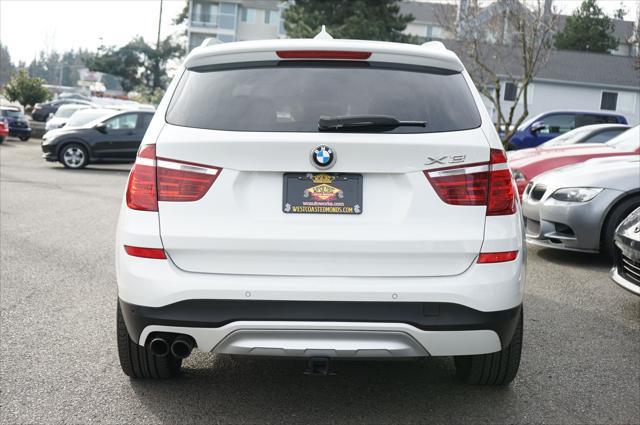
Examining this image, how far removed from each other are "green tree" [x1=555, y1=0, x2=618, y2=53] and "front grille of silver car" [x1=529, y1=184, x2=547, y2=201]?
2012 inches

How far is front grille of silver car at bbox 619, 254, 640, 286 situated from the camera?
18.6 feet

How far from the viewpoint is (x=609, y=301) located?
262 inches

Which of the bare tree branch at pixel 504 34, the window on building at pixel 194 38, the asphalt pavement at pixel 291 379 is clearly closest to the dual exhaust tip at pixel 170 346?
the asphalt pavement at pixel 291 379

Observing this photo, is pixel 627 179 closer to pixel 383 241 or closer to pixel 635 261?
pixel 635 261

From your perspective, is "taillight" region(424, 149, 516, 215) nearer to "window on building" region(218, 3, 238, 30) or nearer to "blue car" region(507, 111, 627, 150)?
"blue car" region(507, 111, 627, 150)

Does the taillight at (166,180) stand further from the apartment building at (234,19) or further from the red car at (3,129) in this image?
the apartment building at (234,19)

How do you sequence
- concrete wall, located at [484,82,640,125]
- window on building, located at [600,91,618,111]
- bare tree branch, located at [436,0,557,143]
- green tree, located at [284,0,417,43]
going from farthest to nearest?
window on building, located at [600,91,618,111] < concrete wall, located at [484,82,640,125] < green tree, located at [284,0,417,43] < bare tree branch, located at [436,0,557,143]

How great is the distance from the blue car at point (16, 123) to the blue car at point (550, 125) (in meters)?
20.4

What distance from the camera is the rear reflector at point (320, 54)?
368 cm

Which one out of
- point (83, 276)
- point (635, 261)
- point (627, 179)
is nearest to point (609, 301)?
point (635, 261)

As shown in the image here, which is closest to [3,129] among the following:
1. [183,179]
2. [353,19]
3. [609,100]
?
[353,19]

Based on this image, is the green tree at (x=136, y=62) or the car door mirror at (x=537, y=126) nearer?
the car door mirror at (x=537, y=126)

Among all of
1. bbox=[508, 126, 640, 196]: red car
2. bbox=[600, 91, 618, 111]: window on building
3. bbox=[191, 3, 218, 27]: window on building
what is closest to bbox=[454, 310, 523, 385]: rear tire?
bbox=[508, 126, 640, 196]: red car

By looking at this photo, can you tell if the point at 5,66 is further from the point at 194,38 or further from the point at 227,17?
the point at 227,17
